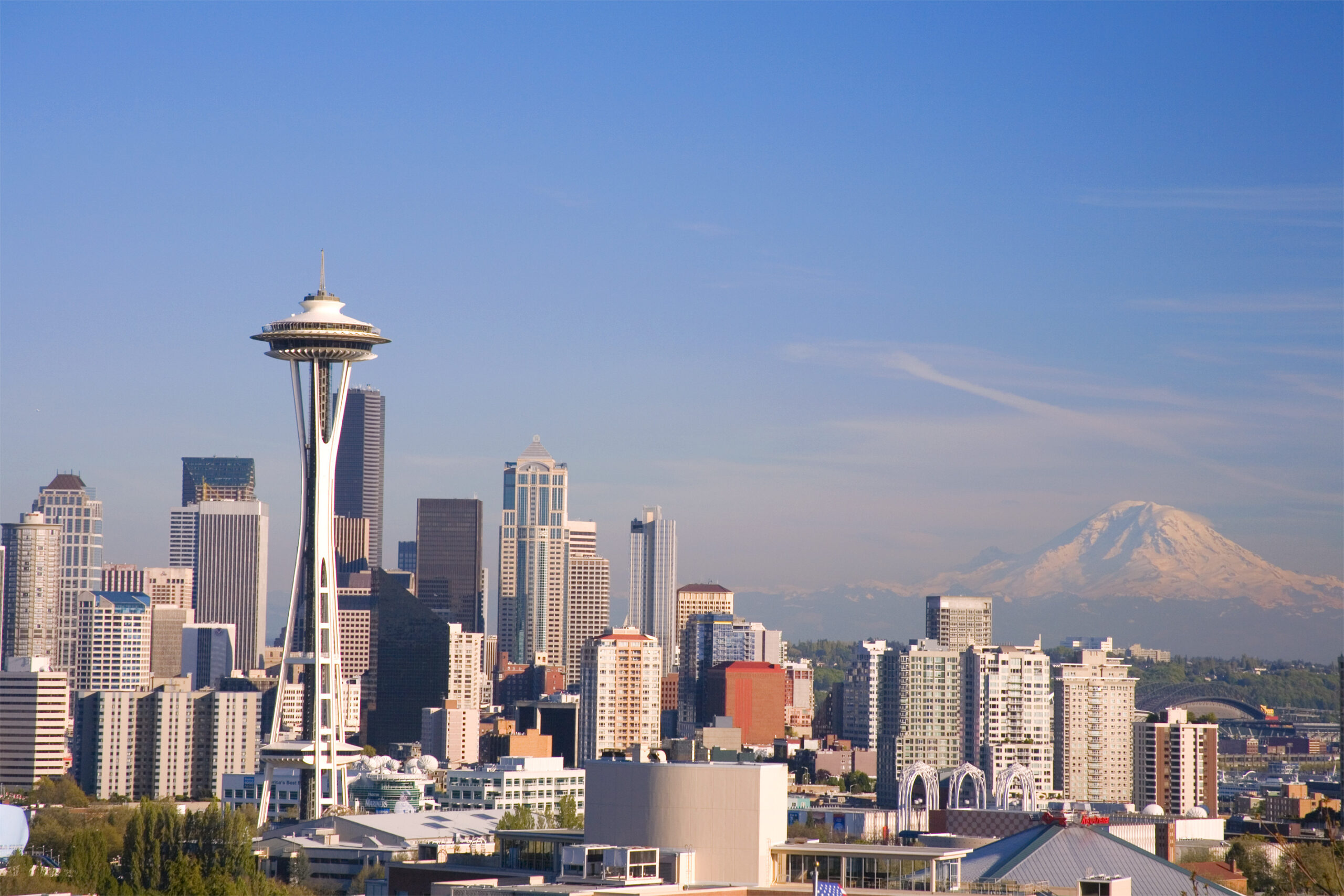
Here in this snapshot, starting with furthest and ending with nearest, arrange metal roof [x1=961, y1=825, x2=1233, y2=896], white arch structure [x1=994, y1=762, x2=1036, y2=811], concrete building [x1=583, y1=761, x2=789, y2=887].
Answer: white arch structure [x1=994, y1=762, x2=1036, y2=811], metal roof [x1=961, y1=825, x2=1233, y2=896], concrete building [x1=583, y1=761, x2=789, y2=887]

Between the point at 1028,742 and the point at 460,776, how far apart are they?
7117cm

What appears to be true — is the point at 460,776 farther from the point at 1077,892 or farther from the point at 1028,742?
the point at 1077,892

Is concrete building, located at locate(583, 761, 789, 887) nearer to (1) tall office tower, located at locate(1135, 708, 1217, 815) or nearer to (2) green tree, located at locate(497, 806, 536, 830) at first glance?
(2) green tree, located at locate(497, 806, 536, 830)

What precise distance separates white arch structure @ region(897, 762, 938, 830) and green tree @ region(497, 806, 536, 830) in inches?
783

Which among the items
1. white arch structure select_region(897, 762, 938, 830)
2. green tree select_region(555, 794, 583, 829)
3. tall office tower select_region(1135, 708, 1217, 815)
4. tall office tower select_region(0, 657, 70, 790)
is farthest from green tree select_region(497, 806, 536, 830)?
tall office tower select_region(0, 657, 70, 790)

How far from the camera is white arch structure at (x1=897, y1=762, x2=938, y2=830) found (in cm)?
10781

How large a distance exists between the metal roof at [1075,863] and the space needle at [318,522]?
227 ft

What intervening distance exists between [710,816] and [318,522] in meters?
83.2

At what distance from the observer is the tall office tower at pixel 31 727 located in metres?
184

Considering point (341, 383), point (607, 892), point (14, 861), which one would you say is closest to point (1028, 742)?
point (341, 383)

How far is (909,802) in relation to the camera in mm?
126438

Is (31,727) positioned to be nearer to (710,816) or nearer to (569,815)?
(569,815)

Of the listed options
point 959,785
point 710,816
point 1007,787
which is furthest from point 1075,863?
point 959,785

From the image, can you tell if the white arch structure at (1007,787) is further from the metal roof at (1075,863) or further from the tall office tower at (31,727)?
the tall office tower at (31,727)
